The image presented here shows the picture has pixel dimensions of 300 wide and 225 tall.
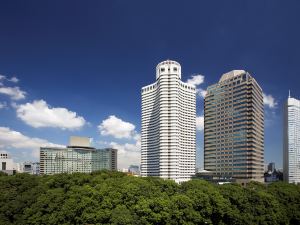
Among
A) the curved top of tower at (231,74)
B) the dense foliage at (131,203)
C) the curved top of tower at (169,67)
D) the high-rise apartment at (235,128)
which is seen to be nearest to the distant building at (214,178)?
the high-rise apartment at (235,128)

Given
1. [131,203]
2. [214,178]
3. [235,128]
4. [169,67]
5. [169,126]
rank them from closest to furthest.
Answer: [131,203] < [214,178] < [235,128] < [169,126] < [169,67]

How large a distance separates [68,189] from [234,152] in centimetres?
11056

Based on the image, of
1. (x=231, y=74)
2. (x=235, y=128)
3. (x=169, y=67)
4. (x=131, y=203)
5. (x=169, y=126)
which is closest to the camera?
(x=131, y=203)

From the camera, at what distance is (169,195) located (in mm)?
50688

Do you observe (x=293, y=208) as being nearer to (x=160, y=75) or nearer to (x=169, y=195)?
(x=169, y=195)

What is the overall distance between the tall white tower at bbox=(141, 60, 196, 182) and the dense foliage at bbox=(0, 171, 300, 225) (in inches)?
4070

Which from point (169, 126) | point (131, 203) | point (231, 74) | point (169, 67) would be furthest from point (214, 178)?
point (131, 203)

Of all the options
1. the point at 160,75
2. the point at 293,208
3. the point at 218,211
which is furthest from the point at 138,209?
the point at 160,75

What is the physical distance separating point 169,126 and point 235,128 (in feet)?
117

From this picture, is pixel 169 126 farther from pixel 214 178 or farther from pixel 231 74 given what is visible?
pixel 231 74

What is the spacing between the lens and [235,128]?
492 ft

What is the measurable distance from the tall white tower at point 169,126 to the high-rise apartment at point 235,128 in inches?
576

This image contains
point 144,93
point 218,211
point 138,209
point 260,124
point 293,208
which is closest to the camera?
point 138,209

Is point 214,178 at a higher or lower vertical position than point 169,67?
lower
